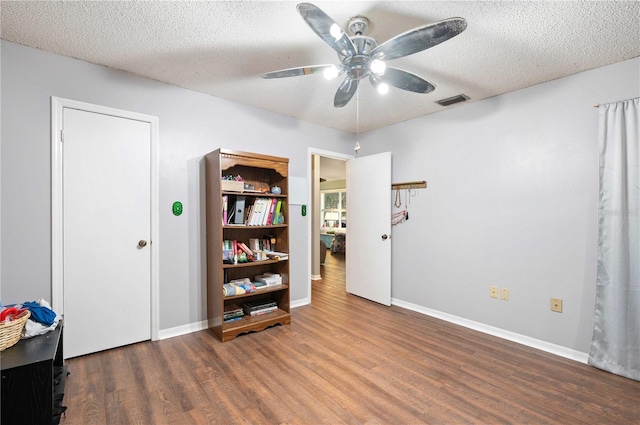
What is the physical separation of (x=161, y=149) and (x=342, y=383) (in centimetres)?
252

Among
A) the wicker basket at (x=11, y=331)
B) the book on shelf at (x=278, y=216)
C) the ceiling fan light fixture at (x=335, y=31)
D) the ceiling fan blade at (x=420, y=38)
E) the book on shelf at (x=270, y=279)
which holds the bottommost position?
the book on shelf at (x=270, y=279)

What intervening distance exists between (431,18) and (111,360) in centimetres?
336

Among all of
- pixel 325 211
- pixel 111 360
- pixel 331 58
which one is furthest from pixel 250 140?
pixel 325 211

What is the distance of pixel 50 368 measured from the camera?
4.25 ft

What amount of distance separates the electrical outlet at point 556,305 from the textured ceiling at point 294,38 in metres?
1.93

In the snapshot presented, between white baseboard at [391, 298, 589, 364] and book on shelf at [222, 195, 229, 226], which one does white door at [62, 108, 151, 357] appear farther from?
white baseboard at [391, 298, 589, 364]

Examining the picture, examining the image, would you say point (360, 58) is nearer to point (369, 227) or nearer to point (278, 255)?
point (278, 255)

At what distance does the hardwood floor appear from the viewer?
1738mm

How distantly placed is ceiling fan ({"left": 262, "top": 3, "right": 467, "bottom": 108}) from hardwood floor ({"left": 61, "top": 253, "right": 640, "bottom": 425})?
2074 millimetres

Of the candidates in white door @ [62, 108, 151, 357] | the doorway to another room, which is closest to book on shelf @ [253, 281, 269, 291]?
white door @ [62, 108, 151, 357]

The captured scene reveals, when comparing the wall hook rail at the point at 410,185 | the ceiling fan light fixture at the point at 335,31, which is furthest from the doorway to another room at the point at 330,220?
the ceiling fan light fixture at the point at 335,31

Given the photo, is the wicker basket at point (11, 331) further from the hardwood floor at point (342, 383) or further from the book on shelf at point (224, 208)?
the book on shelf at point (224, 208)

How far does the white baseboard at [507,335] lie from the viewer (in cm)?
244

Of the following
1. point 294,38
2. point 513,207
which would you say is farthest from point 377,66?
point 513,207
